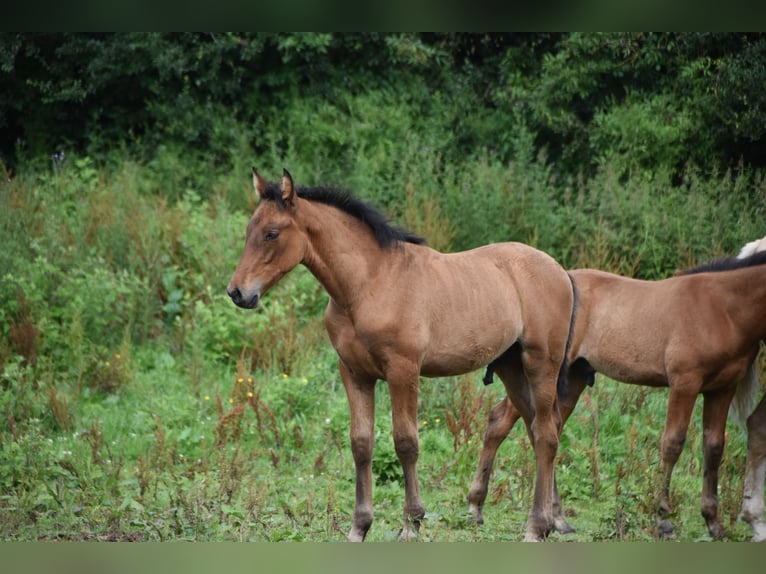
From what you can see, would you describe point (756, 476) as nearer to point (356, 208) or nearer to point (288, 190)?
point (356, 208)

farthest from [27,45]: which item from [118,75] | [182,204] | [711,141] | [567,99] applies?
[711,141]

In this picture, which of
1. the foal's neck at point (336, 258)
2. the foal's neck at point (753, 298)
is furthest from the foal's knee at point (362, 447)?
the foal's neck at point (753, 298)

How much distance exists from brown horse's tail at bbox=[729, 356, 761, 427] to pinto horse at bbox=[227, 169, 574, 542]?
59.1 inches

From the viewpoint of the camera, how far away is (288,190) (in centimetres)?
447

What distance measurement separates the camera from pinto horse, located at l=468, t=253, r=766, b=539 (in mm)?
5488

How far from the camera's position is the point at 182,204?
979 centimetres

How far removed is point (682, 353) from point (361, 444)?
221 cm

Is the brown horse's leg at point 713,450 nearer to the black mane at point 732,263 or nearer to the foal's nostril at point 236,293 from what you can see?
the black mane at point 732,263

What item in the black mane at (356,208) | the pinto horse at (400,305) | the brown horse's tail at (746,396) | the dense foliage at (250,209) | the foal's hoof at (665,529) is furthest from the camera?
the dense foliage at (250,209)

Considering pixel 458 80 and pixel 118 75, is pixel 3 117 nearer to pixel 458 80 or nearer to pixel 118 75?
pixel 118 75

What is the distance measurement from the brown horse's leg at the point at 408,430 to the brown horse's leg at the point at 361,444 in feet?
0.55

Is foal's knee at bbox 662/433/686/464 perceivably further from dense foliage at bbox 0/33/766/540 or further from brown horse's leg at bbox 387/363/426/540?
brown horse's leg at bbox 387/363/426/540

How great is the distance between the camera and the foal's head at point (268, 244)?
14.5 ft

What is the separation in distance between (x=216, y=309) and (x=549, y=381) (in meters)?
4.16
